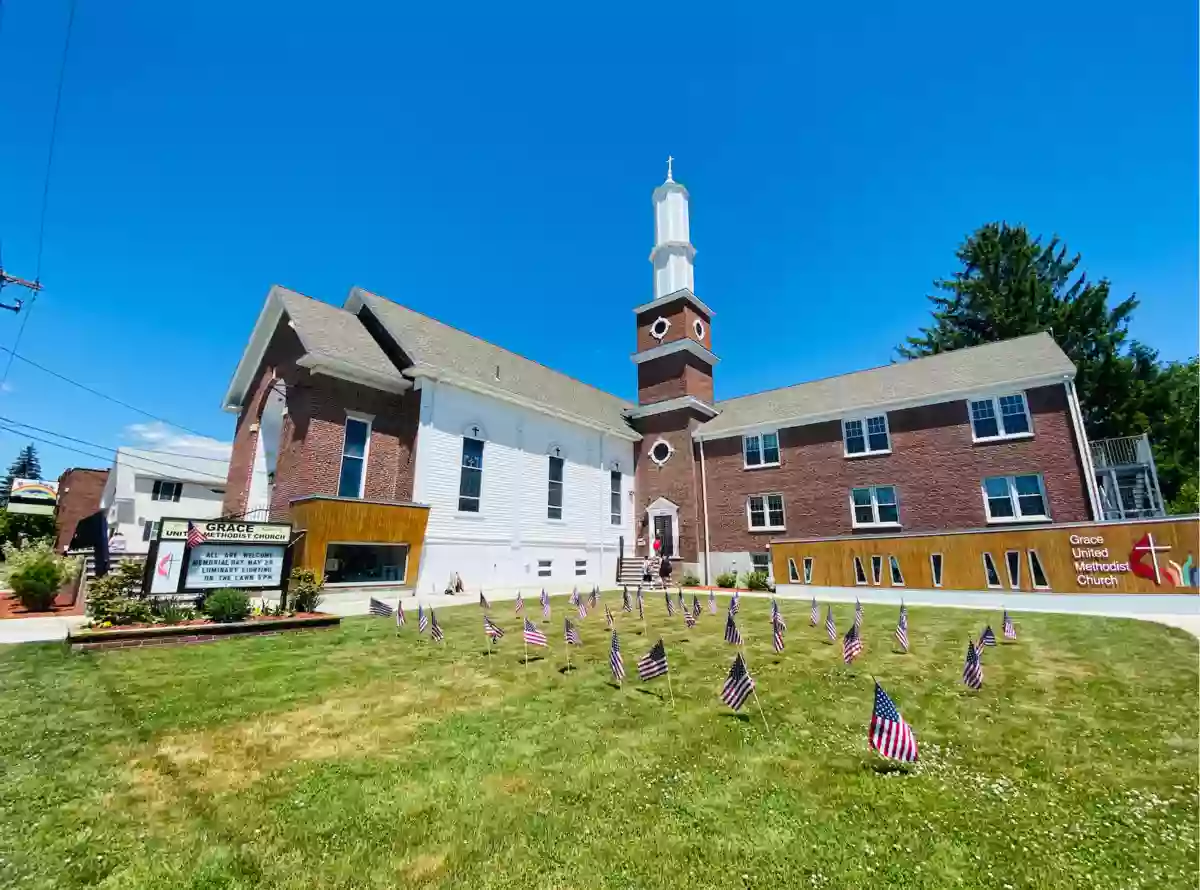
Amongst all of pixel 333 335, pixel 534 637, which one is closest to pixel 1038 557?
pixel 534 637

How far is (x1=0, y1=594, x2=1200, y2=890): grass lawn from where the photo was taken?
3.50 m

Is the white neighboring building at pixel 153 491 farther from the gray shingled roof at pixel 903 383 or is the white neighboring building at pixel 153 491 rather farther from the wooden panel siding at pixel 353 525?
the gray shingled roof at pixel 903 383

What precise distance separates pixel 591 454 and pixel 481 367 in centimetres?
796

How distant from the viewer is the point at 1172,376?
3412 cm

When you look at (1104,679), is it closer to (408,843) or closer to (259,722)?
(408,843)

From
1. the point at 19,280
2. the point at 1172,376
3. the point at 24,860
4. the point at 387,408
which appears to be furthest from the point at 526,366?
the point at 1172,376

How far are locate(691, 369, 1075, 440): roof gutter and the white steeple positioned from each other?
394 inches

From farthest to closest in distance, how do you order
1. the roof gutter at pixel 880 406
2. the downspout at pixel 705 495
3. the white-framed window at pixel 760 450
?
the downspout at pixel 705 495, the white-framed window at pixel 760 450, the roof gutter at pixel 880 406

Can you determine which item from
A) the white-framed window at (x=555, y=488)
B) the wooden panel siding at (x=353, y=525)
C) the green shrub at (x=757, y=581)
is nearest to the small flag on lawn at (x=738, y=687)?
the wooden panel siding at (x=353, y=525)

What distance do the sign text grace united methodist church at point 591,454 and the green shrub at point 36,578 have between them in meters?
5.95

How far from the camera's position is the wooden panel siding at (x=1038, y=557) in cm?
1450

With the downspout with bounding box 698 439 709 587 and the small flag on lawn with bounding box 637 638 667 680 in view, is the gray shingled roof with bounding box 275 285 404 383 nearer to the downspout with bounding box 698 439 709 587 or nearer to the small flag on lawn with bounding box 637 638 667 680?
the downspout with bounding box 698 439 709 587

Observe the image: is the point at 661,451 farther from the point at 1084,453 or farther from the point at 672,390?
the point at 1084,453

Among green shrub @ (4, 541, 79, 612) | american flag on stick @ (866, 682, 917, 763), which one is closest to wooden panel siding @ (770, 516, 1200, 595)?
american flag on stick @ (866, 682, 917, 763)
